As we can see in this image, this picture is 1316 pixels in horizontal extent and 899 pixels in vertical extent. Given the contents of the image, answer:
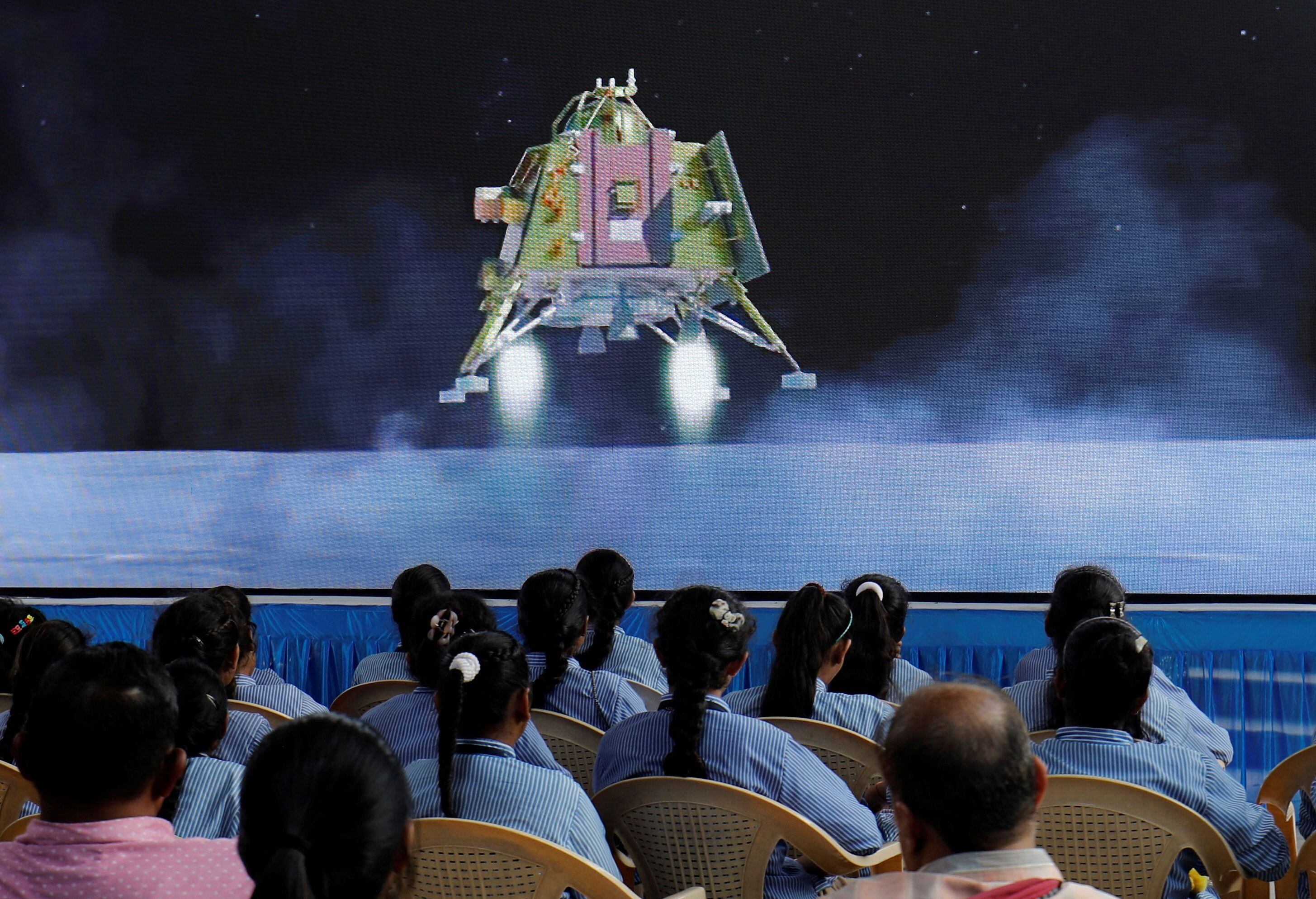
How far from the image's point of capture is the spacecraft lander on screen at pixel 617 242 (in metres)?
4.86

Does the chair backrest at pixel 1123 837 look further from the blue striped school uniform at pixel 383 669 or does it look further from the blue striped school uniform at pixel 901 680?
the blue striped school uniform at pixel 383 669

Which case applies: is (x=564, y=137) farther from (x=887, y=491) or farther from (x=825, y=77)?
(x=887, y=491)

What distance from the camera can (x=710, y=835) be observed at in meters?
1.91

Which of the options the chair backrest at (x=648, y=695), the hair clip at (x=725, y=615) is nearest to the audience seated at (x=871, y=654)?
the chair backrest at (x=648, y=695)

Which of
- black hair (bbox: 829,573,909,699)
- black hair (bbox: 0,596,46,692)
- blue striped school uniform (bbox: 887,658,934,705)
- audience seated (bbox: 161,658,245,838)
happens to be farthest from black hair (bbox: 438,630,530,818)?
black hair (bbox: 0,596,46,692)

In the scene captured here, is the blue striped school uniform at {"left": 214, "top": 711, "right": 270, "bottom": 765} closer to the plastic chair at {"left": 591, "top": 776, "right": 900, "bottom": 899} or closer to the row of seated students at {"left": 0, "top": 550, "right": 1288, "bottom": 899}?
the row of seated students at {"left": 0, "top": 550, "right": 1288, "bottom": 899}

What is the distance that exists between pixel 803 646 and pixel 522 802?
0.93 m

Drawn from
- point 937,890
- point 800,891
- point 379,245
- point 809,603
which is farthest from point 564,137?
point 937,890

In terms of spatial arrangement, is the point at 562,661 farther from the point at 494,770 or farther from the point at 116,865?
the point at 116,865

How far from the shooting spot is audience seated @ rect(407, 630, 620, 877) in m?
1.77

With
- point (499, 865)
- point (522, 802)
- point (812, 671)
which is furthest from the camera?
point (812, 671)

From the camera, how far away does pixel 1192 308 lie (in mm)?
4512

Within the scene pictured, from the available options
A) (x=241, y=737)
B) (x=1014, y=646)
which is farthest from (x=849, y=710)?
(x=1014, y=646)

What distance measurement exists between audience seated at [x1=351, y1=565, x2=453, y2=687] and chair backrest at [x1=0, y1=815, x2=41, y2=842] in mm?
1248
